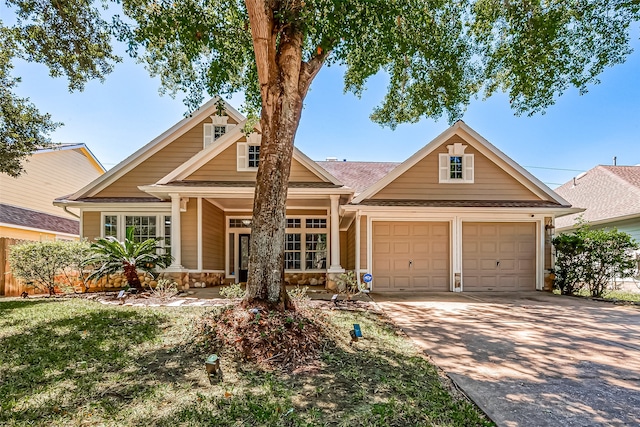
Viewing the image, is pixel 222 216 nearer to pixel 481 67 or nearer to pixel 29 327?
pixel 29 327

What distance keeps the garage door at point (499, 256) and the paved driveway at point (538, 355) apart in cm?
224

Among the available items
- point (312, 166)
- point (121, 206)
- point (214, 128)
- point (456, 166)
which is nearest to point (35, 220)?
point (121, 206)

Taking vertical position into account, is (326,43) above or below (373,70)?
below

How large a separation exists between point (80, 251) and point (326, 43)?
336 inches

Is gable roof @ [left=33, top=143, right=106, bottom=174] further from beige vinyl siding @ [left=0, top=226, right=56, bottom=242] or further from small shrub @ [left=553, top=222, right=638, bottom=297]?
small shrub @ [left=553, top=222, right=638, bottom=297]

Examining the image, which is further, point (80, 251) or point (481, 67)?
point (80, 251)

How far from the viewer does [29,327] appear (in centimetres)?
517

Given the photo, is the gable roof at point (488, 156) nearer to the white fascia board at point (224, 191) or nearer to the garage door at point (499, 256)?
the garage door at point (499, 256)

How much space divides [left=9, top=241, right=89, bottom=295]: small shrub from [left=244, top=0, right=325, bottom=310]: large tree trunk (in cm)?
698

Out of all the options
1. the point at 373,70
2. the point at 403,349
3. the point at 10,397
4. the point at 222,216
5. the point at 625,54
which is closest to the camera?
the point at 10,397

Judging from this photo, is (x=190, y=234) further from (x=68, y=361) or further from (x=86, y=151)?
(x=86, y=151)

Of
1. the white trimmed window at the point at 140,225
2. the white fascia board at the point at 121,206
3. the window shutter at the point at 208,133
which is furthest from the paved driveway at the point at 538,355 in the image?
the window shutter at the point at 208,133

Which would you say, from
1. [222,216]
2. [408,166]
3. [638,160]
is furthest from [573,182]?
[222,216]

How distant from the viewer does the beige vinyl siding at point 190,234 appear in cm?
1033
